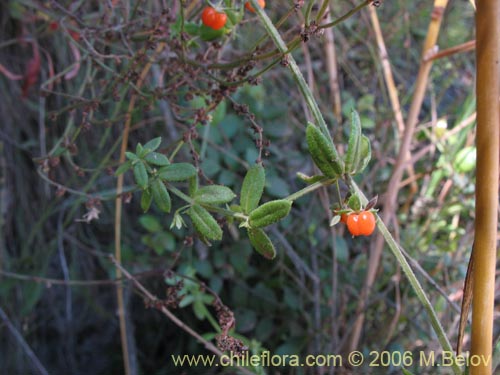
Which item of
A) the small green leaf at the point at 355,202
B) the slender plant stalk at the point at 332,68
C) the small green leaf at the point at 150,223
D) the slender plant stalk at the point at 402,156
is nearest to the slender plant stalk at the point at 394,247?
the small green leaf at the point at 355,202

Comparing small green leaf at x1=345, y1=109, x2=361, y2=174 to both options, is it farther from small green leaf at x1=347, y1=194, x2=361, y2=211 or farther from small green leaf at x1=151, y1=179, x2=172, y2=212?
small green leaf at x1=151, y1=179, x2=172, y2=212

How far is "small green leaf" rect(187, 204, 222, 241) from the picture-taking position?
66 centimetres

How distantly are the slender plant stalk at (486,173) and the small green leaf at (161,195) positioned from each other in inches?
14.1

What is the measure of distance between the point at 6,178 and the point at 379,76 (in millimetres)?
1105

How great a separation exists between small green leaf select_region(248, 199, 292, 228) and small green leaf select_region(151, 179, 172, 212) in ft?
0.38

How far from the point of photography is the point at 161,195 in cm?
71

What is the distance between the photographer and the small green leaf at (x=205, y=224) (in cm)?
66

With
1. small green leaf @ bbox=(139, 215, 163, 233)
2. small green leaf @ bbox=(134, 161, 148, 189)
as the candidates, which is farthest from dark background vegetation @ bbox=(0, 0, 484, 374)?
small green leaf @ bbox=(134, 161, 148, 189)

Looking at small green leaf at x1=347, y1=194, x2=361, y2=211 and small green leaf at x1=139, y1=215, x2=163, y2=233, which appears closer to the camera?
small green leaf at x1=347, y1=194, x2=361, y2=211

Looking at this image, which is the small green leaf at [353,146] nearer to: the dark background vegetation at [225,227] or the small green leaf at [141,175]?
the small green leaf at [141,175]

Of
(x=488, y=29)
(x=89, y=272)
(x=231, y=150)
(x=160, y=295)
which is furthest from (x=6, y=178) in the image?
(x=488, y=29)

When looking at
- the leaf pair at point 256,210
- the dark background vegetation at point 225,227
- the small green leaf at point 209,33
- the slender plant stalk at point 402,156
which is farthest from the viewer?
the dark background vegetation at point 225,227

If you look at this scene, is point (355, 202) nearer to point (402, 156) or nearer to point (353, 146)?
point (353, 146)

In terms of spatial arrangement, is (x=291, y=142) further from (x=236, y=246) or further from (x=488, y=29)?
(x=488, y=29)
